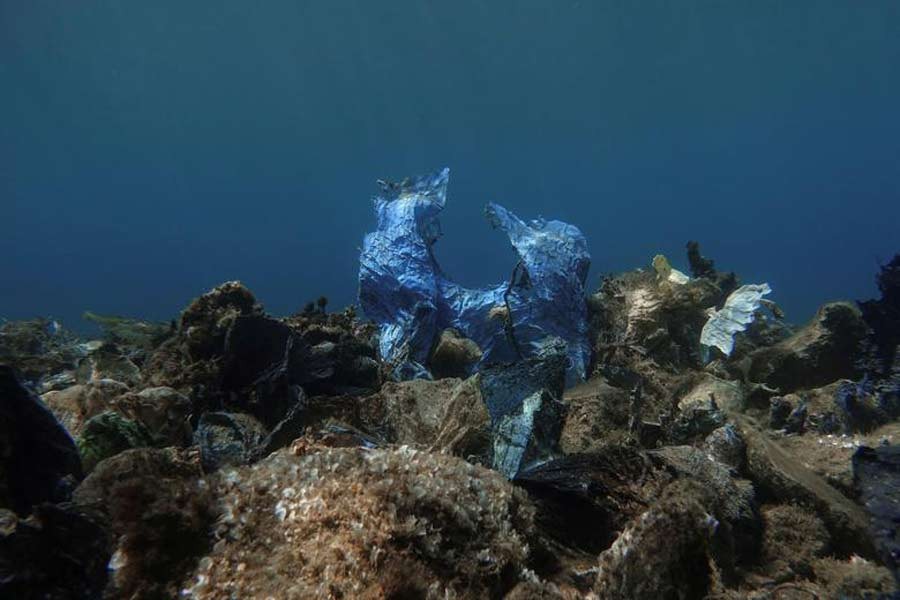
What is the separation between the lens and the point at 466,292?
7812 mm

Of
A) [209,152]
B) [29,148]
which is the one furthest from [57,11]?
[209,152]

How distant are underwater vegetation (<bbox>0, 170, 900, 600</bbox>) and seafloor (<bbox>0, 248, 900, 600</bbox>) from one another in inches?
0.6

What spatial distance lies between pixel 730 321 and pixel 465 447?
15.6 ft

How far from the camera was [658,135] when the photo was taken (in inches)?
6378

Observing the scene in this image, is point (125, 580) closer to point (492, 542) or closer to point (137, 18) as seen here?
point (492, 542)

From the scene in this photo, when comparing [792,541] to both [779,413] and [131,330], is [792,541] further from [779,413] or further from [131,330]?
[131,330]

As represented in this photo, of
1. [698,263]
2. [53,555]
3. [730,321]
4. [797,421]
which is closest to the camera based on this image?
[53,555]

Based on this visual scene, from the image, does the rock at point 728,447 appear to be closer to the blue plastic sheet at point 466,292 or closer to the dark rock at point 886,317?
the blue plastic sheet at point 466,292

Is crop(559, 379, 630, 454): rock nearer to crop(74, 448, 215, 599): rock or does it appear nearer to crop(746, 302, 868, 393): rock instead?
crop(74, 448, 215, 599): rock

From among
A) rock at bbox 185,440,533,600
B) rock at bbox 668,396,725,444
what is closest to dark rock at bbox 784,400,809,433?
rock at bbox 668,396,725,444

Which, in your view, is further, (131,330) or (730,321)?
(131,330)

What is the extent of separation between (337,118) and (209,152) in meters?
57.7

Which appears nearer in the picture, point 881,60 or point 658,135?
point 881,60

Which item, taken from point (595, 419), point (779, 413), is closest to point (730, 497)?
point (595, 419)
